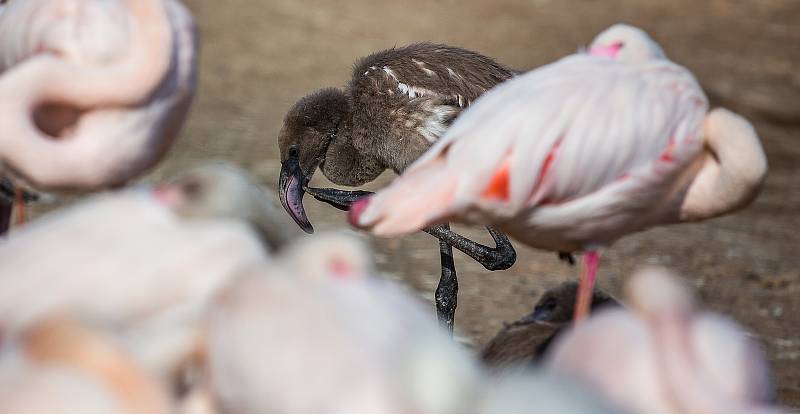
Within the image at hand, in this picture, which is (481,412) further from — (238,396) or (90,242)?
(90,242)

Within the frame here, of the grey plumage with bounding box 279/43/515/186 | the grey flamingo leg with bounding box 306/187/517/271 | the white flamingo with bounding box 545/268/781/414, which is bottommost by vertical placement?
the grey flamingo leg with bounding box 306/187/517/271

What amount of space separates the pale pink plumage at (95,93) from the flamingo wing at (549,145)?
0.54m

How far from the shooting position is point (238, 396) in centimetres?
226

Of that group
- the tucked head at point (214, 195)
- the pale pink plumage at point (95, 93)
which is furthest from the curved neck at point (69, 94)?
the tucked head at point (214, 195)

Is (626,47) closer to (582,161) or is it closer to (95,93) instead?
(582,161)

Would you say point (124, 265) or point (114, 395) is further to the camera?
point (124, 265)

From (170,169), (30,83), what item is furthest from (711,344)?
(170,169)

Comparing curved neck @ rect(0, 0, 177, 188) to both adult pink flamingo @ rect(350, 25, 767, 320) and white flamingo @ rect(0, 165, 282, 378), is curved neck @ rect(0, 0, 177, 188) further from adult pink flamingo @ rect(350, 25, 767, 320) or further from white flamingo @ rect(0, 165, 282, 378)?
adult pink flamingo @ rect(350, 25, 767, 320)

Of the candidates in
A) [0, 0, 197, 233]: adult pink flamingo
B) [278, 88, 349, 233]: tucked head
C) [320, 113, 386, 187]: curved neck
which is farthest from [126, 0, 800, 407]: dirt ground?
[0, 0, 197, 233]: adult pink flamingo

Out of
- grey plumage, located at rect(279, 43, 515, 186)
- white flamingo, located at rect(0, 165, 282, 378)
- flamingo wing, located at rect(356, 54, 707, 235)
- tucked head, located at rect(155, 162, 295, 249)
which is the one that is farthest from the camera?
grey plumage, located at rect(279, 43, 515, 186)

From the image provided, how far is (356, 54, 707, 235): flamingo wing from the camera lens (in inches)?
119

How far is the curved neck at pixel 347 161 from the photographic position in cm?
464

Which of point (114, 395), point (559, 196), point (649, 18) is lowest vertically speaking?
point (649, 18)

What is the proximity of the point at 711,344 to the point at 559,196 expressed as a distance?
72 cm
